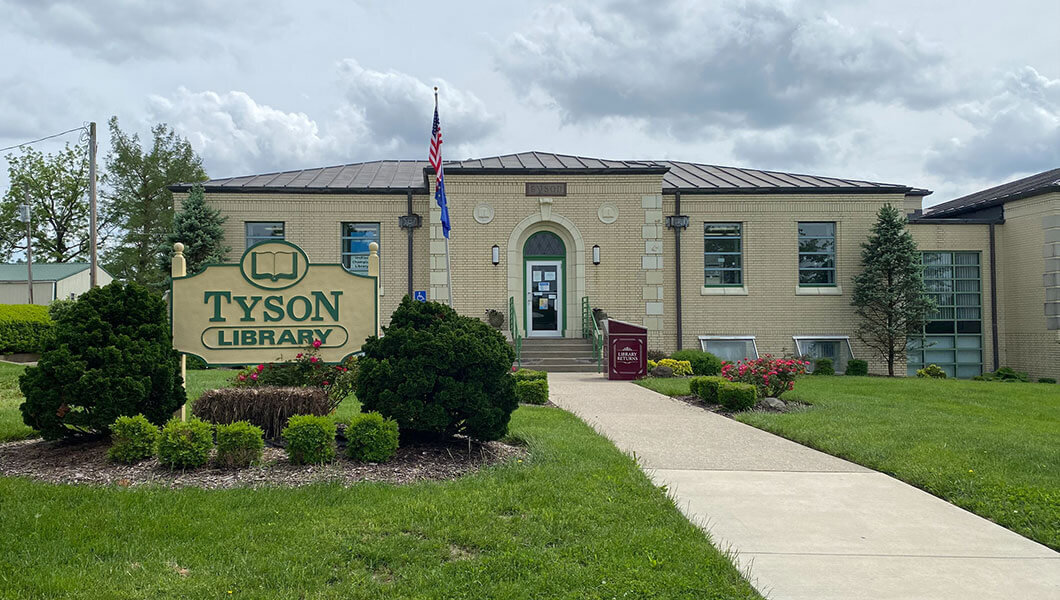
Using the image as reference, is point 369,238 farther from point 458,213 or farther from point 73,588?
point 73,588

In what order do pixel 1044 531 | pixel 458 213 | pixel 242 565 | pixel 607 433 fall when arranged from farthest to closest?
pixel 458 213 → pixel 607 433 → pixel 1044 531 → pixel 242 565

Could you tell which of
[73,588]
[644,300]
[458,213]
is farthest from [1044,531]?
[458,213]

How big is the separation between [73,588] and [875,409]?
1057 centimetres

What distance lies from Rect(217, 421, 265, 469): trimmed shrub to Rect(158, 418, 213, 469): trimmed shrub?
0.12 meters

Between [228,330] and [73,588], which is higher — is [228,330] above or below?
above

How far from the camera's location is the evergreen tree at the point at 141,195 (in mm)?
36281

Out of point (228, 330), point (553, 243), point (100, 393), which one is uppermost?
point (553, 243)

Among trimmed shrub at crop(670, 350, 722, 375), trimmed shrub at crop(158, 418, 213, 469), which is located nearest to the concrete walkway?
trimmed shrub at crop(158, 418, 213, 469)

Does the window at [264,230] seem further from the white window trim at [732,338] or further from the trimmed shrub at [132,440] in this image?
the trimmed shrub at [132,440]

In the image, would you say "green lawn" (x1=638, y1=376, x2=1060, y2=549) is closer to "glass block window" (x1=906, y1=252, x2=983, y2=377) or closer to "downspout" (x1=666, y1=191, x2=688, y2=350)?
"downspout" (x1=666, y1=191, x2=688, y2=350)

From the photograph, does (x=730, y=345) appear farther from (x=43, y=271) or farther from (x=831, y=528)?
(x=43, y=271)

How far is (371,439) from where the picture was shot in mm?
6277

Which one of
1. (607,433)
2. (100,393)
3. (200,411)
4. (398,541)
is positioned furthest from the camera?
(607,433)

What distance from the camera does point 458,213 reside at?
20531 millimetres
